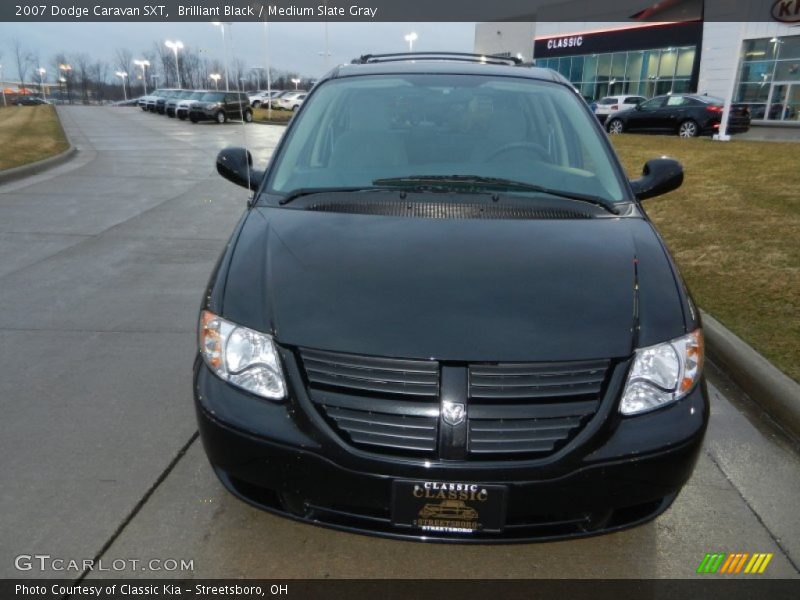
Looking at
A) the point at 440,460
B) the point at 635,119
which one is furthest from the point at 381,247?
the point at 635,119

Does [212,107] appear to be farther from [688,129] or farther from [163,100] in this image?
[688,129]

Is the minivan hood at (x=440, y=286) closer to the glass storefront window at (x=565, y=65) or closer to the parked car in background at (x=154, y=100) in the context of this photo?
the glass storefront window at (x=565, y=65)

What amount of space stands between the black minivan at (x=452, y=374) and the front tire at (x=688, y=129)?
65.3ft

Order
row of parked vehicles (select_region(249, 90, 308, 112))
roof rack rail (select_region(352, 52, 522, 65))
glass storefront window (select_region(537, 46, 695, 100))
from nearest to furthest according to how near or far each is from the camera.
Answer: roof rack rail (select_region(352, 52, 522, 65))
glass storefront window (select_region(537, 46, 695, 100))
row of parked vehicles (select_region(249, 90, 308, 112))

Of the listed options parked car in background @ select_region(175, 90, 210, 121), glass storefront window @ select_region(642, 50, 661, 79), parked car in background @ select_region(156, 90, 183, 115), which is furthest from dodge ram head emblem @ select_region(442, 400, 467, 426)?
parked car in background @ select_region(156, 90, 183, 115)

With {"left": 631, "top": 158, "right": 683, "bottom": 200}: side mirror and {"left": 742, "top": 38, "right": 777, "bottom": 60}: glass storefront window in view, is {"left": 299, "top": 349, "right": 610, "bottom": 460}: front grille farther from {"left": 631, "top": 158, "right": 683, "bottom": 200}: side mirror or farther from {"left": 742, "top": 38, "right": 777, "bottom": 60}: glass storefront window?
{"left": 742, "top": 38, "right": 777, "bottom": 60}: glass storefront window

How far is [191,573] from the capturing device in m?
2.27

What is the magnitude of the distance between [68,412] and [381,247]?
7.04ft

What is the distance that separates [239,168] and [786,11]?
38.0m

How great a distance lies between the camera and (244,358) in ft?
7.01

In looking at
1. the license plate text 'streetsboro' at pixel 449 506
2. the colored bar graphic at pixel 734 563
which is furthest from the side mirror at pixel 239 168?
the colored bar graphic at pixel 734 563

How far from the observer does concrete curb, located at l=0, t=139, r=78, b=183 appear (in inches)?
453

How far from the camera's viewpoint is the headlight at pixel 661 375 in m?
2.04

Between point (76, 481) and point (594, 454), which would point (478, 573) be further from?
point (76, 481)
